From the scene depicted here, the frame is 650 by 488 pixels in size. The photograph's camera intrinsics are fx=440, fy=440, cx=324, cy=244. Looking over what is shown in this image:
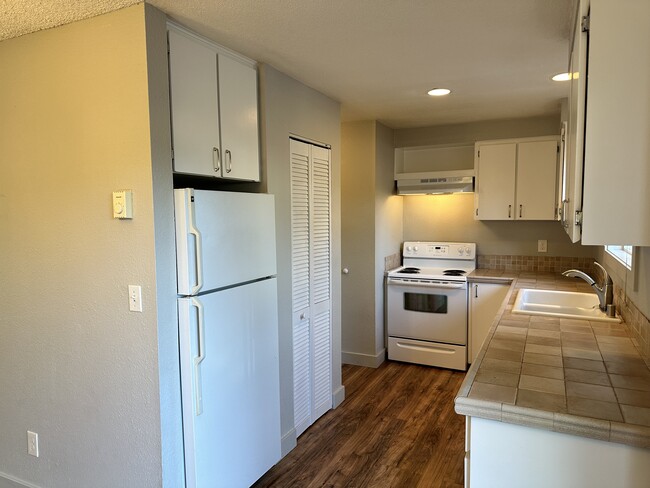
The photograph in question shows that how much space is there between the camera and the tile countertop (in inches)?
52.1

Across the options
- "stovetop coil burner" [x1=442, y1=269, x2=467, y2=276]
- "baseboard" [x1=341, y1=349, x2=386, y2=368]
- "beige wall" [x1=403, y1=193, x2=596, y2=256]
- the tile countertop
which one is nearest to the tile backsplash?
"beige wall" [x1=403, y1=193, x2=596, y2=256]

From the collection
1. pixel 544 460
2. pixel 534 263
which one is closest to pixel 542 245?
pixel 534 263

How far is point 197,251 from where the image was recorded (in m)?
1.88

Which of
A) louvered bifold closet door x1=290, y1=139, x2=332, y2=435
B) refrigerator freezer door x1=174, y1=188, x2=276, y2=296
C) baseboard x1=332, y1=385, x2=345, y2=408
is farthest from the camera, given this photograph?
baseboard x1=332, y1=385, x2=345, y2=408

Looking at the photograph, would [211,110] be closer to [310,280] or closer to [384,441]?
[310,280]

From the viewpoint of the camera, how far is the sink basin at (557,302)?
2928 millimetres

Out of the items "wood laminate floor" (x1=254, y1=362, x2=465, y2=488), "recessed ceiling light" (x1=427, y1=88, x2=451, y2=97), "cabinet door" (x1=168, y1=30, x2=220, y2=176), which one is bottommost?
"wood laminate floor" (x1=254, y1=362, x2=465, y2=488)

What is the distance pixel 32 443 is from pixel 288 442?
136 centimetres

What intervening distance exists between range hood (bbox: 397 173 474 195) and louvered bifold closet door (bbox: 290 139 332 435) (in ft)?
4.77

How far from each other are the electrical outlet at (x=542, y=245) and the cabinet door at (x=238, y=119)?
300 cm

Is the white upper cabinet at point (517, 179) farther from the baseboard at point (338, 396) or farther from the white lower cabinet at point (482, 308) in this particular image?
the baseboard at point (338, 396)

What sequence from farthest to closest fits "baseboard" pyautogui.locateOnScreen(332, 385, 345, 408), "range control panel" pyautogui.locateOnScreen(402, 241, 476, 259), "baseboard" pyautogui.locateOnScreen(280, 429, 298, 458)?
"range control panel" pyautogui.locateOnScreen(402, 241, 476, 259) → "baseboard" pyautogui.locateOnScreen(332, 385, 345, 408) → "baseboard" pyautogui.locateOnScreen(280, 429, 298, 458)

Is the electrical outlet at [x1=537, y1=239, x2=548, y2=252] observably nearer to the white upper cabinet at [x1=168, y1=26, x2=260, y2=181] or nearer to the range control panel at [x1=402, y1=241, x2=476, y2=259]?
the range control panel at [x1=402, y1=241, x2=476, y2=259]

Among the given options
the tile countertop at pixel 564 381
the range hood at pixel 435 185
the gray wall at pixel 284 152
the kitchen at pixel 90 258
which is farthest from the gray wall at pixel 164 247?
the range hood at pixel 435 185
